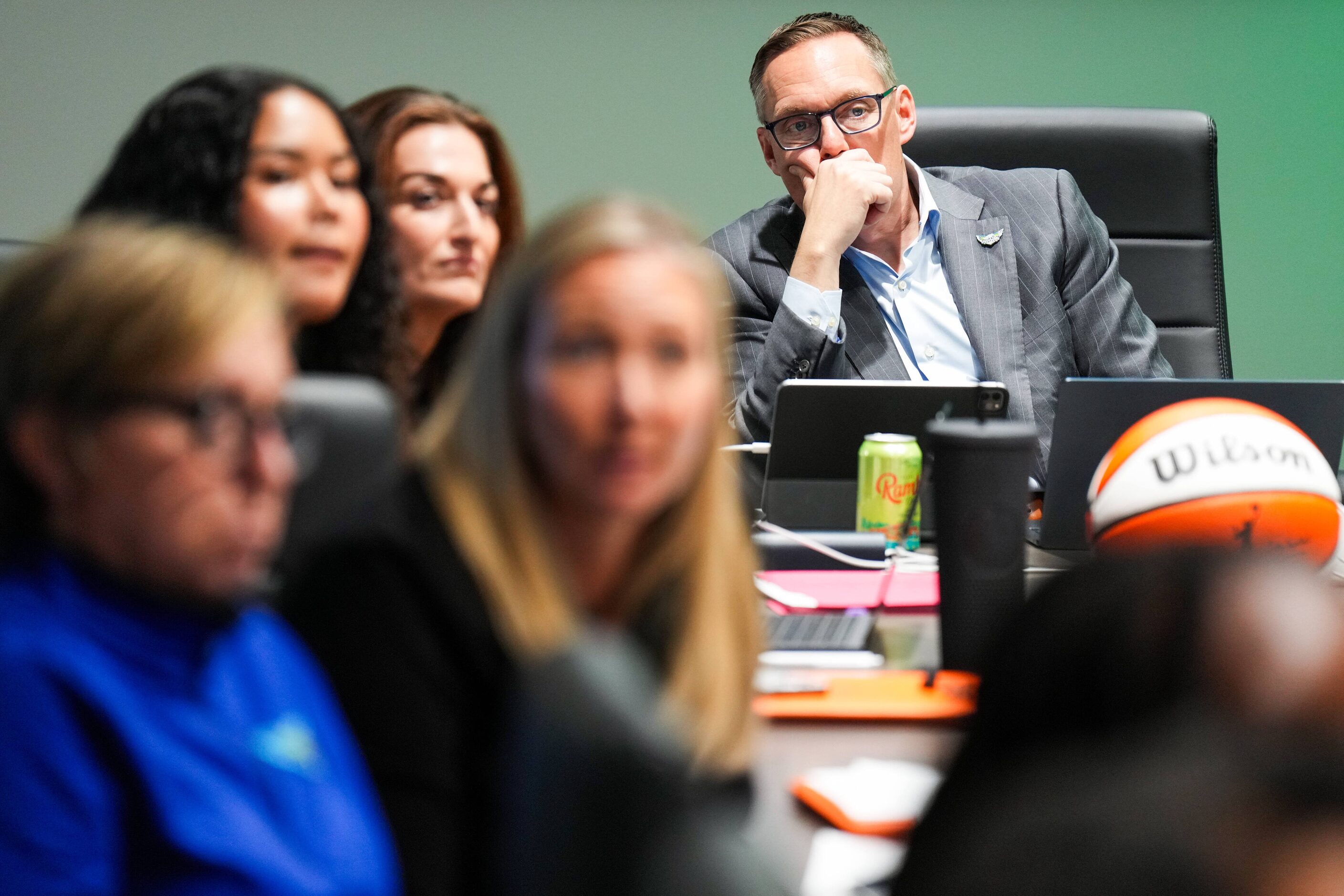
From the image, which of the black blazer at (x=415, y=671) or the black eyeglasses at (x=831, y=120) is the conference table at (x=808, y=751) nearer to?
the black blazer at (x=415, y=671)

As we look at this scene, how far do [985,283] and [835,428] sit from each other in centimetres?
80

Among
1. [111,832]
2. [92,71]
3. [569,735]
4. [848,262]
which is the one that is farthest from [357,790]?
[92,71]

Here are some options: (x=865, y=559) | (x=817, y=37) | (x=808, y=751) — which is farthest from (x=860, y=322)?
(x=808, y=751)

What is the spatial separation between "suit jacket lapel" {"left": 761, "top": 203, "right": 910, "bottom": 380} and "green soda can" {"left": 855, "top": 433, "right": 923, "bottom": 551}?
66 cm

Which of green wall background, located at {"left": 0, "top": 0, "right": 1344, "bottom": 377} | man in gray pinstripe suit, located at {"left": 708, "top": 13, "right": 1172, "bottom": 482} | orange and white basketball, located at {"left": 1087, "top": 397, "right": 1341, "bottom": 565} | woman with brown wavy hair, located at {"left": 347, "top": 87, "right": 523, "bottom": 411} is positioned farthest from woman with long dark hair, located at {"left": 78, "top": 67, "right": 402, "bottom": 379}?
green wall background, located at {"left": 0, "top": 0, "right": 1344, "bottom": 377}

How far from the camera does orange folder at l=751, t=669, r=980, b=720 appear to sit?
2.99ft

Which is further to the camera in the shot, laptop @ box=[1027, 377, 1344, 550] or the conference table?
laptop @ box=[1027, 377, 1344, 550]

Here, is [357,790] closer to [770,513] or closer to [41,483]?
[41,483]

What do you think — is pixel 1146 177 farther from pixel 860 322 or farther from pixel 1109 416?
pixel 1109 416

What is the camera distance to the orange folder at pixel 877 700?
913mm

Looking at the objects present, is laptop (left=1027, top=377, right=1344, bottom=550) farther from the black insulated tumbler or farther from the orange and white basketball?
the black insulated tumbler

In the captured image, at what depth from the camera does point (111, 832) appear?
47 centimetres

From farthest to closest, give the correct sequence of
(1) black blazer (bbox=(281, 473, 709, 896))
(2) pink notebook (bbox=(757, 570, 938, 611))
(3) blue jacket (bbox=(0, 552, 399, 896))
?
(2) pink notebook (bbox=(757, 570, 938, 611))
(1) black blazer (bbox=(281, 473, 709, 896))
(3) blue jacket (bbox=(0, 552, 399, 896))

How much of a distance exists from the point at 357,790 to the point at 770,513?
38.7 inches
